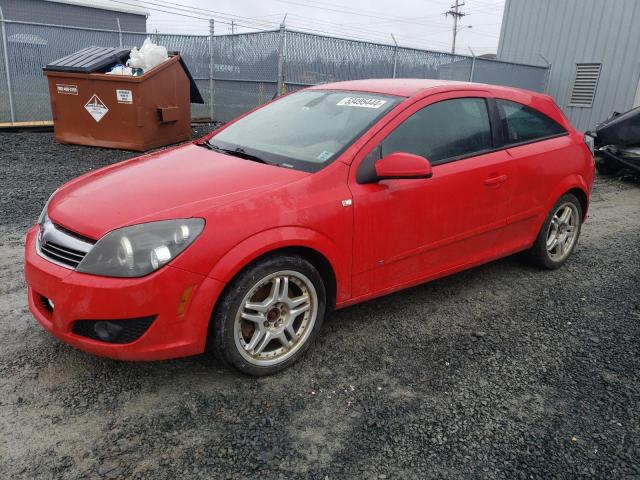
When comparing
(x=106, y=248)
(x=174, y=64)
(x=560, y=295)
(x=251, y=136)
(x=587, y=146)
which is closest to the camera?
(x=106, y=248)

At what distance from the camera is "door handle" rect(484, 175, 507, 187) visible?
357 cm

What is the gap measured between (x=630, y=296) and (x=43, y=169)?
7.17 meters

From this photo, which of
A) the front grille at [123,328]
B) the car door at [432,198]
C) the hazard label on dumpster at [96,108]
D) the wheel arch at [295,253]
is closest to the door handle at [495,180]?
the car door at [432,198]

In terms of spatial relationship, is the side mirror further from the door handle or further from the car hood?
the door handle

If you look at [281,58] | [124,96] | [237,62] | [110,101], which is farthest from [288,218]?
[237,62]

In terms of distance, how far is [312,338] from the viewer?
9.64ft

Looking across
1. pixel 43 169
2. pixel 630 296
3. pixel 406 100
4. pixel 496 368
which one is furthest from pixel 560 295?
pixel 43 169

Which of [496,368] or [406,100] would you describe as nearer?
[496,368]

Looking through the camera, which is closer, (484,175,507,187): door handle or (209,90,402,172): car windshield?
(209,90,402,172): car windshield

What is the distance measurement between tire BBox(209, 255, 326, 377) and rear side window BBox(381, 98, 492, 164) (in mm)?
930

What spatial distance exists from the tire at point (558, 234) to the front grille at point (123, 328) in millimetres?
3233

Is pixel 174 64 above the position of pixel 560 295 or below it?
above

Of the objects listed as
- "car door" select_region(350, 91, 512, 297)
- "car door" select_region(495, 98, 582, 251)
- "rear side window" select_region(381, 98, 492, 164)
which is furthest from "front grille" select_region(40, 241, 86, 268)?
"car door" select_region(495, 98, 582, 251)

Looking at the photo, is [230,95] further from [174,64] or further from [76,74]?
[76,74]
